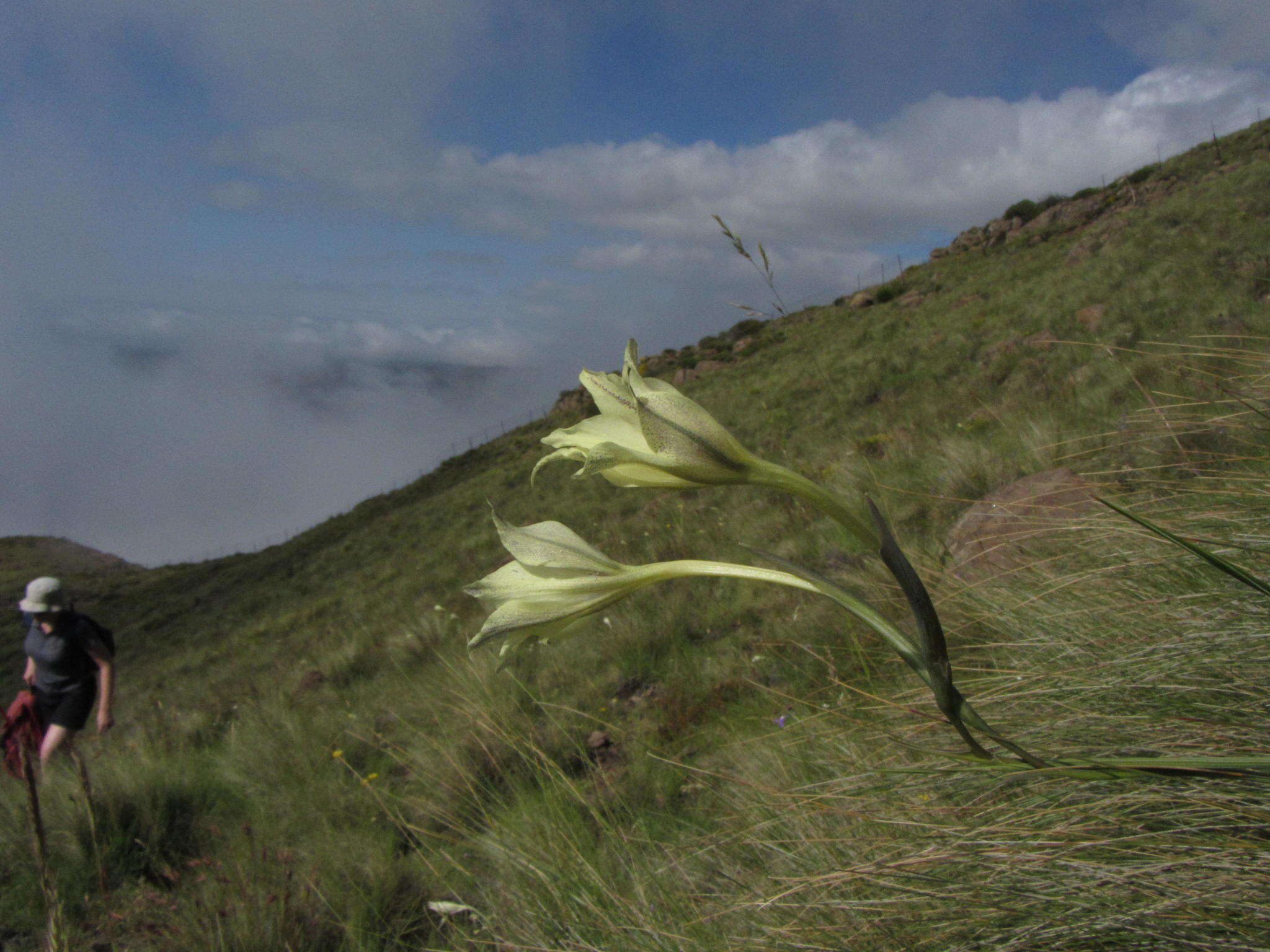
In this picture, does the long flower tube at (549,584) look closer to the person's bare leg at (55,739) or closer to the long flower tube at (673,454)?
the long flower tube at (673,454)

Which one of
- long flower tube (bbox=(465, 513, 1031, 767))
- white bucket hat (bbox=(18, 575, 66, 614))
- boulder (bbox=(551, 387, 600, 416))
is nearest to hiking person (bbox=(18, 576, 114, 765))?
white bucket hat (bbox=(18, 575, 66, 614))

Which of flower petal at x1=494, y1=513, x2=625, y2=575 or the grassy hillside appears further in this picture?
the grassy hillside

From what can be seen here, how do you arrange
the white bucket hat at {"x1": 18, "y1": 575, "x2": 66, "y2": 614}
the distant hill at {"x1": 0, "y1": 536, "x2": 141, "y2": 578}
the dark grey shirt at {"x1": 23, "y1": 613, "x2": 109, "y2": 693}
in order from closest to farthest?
the white bucket hat at {"x1": 18, "y1": 575, "x2": 66, "y2": 614}, the dark grey shirt at {"x1": 23, "y1": 613, "x2": 109, "y2": 693}, the distant hill at {"x1": 0, "y1": 536, "x2": 141, "y2": 578}

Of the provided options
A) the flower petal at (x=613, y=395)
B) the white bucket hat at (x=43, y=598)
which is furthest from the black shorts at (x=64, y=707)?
the flower petal at (x=613, y=395)

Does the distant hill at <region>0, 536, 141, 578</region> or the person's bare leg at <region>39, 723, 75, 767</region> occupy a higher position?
the distant hill at <region>0, 536, 141, 578</region>

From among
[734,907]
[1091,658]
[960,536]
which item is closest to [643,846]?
[734,907]

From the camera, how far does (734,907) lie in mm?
1230

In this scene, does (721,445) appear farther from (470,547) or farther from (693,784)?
(470,547)

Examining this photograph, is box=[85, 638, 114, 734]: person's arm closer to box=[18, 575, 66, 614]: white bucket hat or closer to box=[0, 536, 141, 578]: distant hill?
box=[18, 575, 66, 614]: white bucket hat

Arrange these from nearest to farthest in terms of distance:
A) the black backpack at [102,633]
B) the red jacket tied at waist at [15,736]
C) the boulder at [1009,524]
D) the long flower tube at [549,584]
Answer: the long flower tube at [549,584]
the boulder at [1009,524]
the red jacket tied at waist at [15,736]
the black backpack at [102,633]

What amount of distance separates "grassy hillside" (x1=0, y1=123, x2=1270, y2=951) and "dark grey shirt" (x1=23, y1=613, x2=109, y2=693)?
71 cm

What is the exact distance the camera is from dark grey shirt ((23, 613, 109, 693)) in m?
5.07

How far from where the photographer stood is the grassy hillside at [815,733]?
1106 mm

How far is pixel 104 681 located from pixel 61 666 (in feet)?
0.96
